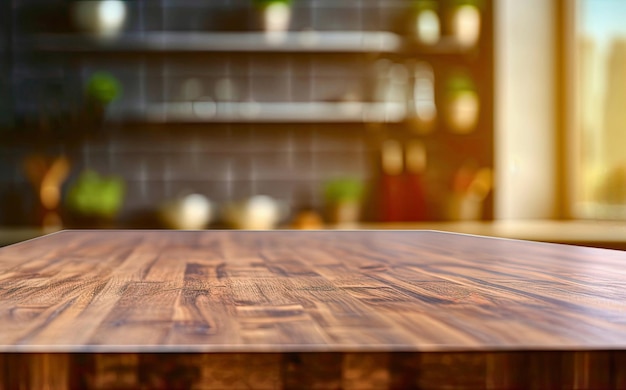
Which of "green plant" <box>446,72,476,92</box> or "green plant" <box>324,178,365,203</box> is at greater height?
"green plant" <box>446,72,476,92</box>

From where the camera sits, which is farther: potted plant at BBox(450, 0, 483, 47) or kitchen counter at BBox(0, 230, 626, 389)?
potted plant at BBox(450, 0, 483, 47)

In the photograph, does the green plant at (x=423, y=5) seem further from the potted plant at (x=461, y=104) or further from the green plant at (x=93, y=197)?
the green plant at (x=93, y=197)

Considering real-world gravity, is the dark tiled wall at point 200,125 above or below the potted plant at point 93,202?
above

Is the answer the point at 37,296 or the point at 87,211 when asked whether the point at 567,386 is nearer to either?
the point at 37,296

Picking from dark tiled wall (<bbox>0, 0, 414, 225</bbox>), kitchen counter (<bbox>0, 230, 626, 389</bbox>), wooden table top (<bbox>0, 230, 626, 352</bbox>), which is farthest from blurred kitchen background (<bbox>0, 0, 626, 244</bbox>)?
kitchen counter (<bbox>0, 230, 626, 389</bbox>)

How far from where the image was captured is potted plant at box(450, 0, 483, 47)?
3398 mm

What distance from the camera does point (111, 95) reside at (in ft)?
10.9

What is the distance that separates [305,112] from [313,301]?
2.90 m

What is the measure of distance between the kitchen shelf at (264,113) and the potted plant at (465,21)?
16.2 inches

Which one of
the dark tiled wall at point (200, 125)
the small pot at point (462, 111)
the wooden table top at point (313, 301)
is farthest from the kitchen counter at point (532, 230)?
the wooden table top at point (313, 301)

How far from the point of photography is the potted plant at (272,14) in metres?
3.29

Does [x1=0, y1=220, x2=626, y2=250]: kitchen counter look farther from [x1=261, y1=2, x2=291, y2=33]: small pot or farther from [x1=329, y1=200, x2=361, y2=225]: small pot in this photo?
[x1=261, y1=2, x2=291, y2=33]: small pot

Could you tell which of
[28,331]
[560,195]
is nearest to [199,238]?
[28,331]

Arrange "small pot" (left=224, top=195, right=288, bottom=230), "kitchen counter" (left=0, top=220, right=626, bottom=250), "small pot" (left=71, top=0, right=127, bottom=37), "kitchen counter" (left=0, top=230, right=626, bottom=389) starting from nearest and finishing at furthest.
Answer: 1. "kitchen counter" (left=0, top=230, right=626, bottom=389)
2. "kitchen counter" (left=0, top=220, right=626, bottom=250)
3. "small pot" (left=71, top=0, right=127, bottom=37)
4. "small pot" (left=224, top=195, right=288, bottom=230)
